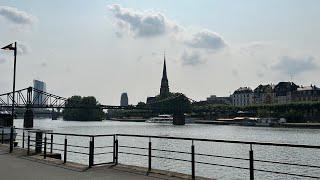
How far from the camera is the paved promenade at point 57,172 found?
11.9m

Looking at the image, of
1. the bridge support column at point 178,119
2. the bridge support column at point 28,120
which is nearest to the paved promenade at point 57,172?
the bridge support column at point 28,120

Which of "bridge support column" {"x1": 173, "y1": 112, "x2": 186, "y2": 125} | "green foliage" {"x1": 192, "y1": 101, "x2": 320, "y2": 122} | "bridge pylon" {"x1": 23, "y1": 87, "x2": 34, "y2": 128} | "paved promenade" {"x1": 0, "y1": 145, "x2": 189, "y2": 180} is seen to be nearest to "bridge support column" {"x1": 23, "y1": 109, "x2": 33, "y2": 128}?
"bridge pylon" {"x1": 23, "y1": 87, "x2": 34, "y2": 128}

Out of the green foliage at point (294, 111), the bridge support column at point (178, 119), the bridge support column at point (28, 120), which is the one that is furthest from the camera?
the bridge support column at point (178, 119)

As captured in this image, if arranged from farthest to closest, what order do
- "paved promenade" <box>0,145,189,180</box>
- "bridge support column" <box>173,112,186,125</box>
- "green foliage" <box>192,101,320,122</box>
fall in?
"bridge support column" <box>173,112,186,125</box>, "green foliage" <box>192,101,320,122</box>, "paved promenade" <box>0,145,189,180</box>

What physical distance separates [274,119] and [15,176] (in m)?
139

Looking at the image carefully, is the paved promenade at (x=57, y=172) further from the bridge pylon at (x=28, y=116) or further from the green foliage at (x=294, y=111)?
the green foliage at (x=294, y=111)

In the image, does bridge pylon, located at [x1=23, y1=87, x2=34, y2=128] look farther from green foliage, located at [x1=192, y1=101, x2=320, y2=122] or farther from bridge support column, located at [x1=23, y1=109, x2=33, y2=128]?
green foliage, located at [x1=192, y1=101, x2=320, y2=122]

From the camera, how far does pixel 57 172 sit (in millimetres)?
13219

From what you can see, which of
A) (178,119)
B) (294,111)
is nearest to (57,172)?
(294,111)

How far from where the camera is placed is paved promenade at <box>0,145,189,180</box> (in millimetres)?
11945

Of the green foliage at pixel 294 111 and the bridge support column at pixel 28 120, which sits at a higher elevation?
the green foliage at pixel 294 111

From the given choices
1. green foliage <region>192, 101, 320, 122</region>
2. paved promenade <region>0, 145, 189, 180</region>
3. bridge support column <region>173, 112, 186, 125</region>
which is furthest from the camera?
bridge support column <region>173, 112, 186, 125</region>

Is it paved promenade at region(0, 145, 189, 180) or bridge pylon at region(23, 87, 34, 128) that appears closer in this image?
paved promenade at region(0, 145, 189, 180)

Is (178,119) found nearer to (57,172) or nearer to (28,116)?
(28,116)
